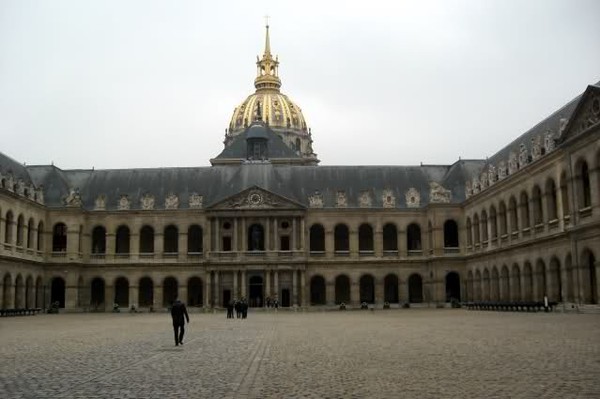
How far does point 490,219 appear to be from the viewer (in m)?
63.9

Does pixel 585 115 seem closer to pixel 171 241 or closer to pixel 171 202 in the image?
pixel 171 202

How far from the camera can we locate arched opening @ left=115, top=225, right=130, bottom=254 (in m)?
77.4

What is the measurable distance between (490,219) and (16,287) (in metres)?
42.4

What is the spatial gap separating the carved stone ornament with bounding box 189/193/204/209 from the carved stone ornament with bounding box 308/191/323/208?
11.5 m

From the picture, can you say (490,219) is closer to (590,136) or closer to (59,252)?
(590,136)

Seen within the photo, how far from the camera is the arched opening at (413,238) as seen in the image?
7712cm

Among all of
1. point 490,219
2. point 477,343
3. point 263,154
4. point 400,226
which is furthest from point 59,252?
point 477,343

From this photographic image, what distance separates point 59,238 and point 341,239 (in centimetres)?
2937

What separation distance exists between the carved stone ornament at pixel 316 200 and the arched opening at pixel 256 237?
231 inches

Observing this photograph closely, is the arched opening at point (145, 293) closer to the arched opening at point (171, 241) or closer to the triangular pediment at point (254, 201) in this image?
the arched opening at point (171, 241)

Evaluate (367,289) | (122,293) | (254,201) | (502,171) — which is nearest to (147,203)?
(122,293)

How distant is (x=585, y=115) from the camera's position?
44.2m

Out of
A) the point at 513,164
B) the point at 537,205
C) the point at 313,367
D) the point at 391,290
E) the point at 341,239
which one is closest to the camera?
the point at 313,367

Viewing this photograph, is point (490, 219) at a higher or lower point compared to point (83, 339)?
higher
